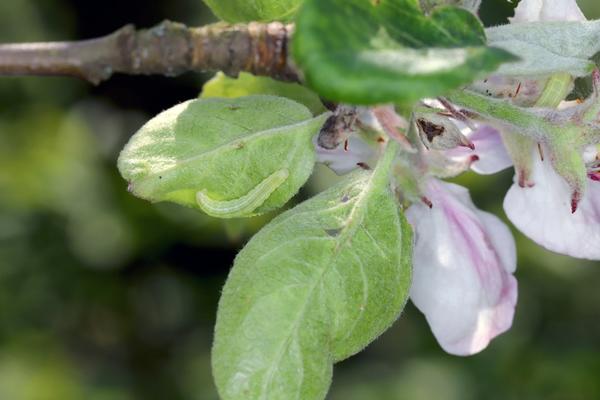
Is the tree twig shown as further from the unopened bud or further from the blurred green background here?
the blurred green background

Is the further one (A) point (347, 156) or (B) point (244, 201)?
(A) point (347, 156)

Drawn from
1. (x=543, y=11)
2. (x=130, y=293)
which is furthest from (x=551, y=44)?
(x=130, y=293)

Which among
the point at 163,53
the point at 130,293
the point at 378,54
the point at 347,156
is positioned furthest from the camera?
the point at 130,293

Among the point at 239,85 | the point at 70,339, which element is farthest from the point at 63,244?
the point at 239,85

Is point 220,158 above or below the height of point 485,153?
above

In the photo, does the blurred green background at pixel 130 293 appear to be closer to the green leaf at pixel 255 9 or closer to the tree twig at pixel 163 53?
the green leaf at pixel 255 9

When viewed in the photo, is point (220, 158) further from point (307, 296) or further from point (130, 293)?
point (130, 293)
